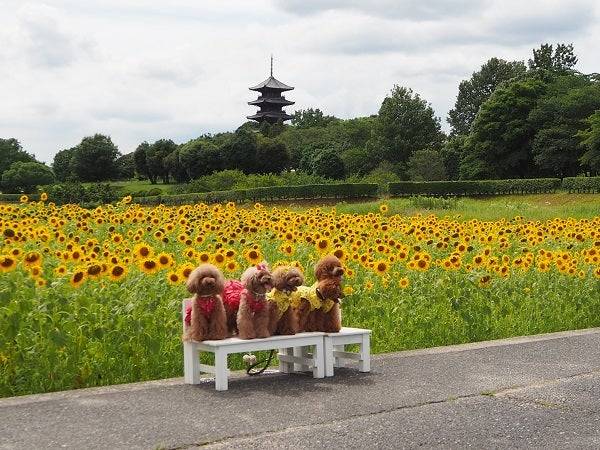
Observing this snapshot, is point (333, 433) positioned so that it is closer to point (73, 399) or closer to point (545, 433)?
point (545, 433)

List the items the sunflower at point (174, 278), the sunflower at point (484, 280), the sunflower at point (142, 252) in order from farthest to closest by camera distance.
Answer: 1. the sunflower at point (484, 280)
2. the sunflower at point (142, 252)
3. the sunflower at point (174, 278)

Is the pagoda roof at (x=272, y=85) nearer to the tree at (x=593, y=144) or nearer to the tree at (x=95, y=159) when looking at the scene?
the tree at (x=95, y=159)

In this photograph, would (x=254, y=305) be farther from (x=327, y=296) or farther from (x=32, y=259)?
(x=32, y=259)

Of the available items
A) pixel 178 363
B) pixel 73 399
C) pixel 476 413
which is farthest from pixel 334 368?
pixel 73 399

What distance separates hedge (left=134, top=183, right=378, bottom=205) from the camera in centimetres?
4100

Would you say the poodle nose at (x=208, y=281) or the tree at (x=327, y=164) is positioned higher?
the tree at (x=327, y=164)

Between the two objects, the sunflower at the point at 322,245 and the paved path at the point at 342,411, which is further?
the sunflower at the point at 322,245

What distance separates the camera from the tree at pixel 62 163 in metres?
97.7

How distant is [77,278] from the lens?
280 inches

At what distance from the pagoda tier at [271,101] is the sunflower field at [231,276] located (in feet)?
300

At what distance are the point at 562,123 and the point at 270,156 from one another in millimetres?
24513

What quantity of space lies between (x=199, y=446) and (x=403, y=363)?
261 centimetres

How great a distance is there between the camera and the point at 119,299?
24.9ft

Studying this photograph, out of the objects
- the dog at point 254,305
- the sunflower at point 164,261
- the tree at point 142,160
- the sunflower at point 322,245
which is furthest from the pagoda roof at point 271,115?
the dog at point 254,305
